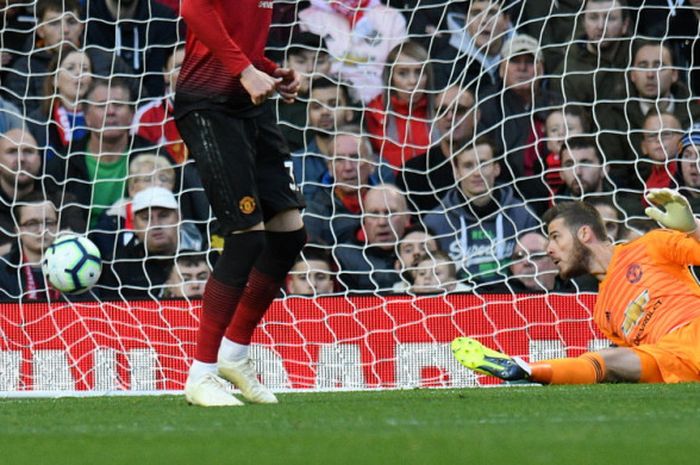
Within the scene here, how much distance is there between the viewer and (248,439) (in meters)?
3.14

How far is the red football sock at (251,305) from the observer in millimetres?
4672

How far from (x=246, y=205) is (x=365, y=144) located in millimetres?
3665

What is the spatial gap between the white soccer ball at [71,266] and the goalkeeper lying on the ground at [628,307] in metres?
1.78

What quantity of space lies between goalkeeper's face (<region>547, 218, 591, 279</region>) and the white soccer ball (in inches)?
81.5

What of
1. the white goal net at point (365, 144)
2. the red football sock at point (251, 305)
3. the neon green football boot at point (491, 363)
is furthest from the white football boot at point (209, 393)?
the white goal net at point (365, 144)

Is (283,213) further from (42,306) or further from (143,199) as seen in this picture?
(143,199)

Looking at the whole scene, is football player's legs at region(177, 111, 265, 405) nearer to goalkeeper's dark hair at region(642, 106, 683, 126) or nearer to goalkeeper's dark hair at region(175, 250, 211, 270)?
goalkeeper's dark hair at region(175, 250, 211, 270)

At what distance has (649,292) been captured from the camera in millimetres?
5984

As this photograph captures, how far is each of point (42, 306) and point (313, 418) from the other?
3.50 metres

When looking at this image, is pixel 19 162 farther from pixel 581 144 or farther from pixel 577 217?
pixel 577 217

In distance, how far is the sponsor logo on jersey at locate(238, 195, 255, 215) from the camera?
4398 mm

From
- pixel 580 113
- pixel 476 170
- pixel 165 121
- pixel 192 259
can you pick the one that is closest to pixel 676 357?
pixel 476 170

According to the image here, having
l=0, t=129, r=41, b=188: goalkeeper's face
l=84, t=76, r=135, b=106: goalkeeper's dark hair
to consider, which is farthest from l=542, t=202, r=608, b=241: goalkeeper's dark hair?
l=0, t=129, r=41, b=188: goalkeeper's face

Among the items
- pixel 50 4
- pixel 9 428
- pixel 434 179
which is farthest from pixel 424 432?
pixel 50 4
